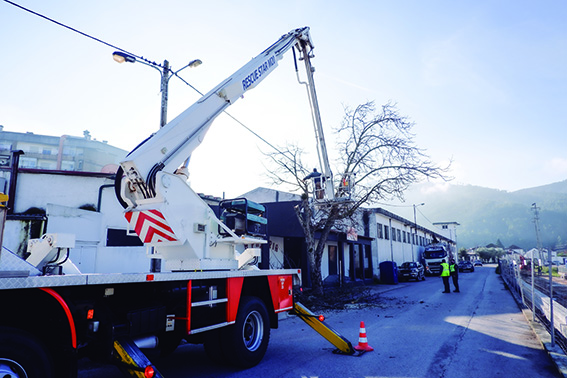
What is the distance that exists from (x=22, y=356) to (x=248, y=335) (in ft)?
12.4

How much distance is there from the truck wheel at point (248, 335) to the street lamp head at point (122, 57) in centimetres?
758

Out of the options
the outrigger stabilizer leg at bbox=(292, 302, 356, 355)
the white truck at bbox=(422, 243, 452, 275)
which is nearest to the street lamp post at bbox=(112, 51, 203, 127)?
the outrigger stabilizer leg at bbox=(292, 302, 356, 355)

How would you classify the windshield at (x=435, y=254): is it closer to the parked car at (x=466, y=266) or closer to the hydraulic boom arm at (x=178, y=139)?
the parked car at (x=466, y=266)

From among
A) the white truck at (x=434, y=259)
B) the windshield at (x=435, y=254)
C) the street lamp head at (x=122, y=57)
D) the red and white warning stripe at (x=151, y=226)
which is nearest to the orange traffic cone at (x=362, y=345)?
the red and white warning stripe at (x=151, y=226)

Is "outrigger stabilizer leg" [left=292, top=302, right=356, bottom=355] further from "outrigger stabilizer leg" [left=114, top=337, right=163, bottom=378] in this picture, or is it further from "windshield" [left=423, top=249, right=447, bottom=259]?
"windshield" [left=423, top=249, right=447, bottom=259]

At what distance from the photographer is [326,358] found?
6.80 meters

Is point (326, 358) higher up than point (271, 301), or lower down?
lower down

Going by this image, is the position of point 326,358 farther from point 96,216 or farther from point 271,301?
point 96,216

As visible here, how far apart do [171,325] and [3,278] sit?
2.34 meters

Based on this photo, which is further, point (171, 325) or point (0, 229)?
point (171, 325)

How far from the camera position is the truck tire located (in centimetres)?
317

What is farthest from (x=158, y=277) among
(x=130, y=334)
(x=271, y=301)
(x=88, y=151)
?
(x=88, y=151)

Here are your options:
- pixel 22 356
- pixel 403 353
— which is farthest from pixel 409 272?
pixel 22 356

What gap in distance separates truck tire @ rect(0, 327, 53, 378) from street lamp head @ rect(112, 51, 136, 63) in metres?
8.73
